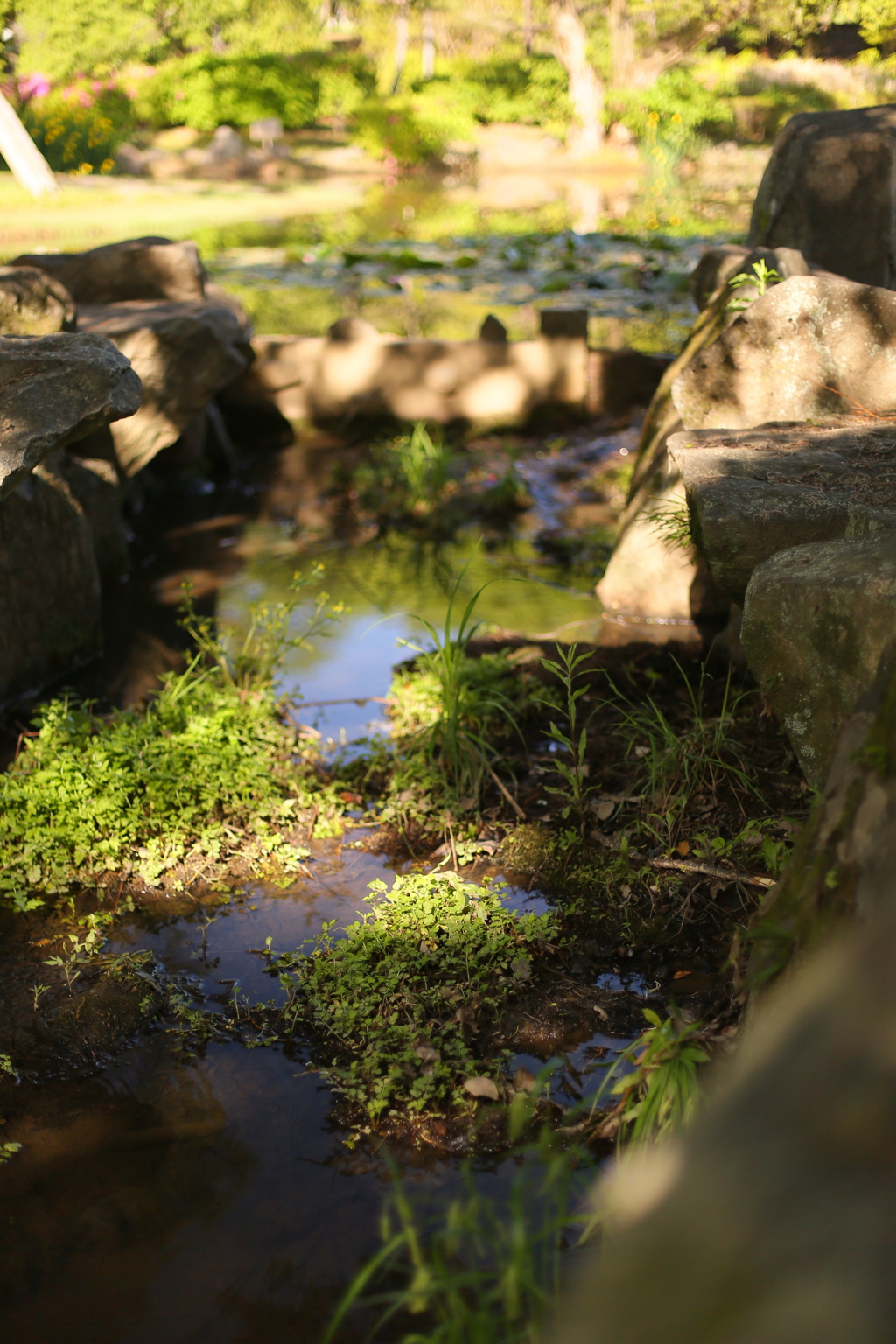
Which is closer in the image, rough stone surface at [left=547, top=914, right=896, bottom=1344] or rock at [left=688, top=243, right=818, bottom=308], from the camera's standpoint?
rough stone surface at [left=547, top=914, right=896, bottom=1344]

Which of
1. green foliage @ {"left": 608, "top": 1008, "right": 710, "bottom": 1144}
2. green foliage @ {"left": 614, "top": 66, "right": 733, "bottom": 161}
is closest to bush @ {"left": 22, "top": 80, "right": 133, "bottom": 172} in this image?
green foliage @ {"left": 614, "top": 66, "right": 733, "bottom": 161}

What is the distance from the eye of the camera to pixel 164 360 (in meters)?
5.88

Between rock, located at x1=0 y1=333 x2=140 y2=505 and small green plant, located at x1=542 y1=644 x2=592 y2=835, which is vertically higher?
rock, located at x1=0 y1=333 x2=140 y2=505

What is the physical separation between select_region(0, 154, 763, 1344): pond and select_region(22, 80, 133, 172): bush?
18722mm

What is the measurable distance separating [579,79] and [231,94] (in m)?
10.6

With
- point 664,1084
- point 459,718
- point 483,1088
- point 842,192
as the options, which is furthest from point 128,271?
point 664,1084

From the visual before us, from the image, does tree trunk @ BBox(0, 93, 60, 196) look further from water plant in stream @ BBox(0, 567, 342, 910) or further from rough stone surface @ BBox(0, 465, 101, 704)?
water plant in stream @ BBox(0, 567, 342, 910)

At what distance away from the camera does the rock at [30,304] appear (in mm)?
Result: 4684

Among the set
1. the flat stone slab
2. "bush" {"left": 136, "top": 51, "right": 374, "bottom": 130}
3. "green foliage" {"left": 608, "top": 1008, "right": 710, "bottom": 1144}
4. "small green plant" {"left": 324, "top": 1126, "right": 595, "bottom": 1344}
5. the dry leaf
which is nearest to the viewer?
"small green plant" {"left": 324, "top": 1126, "right": 595, "bottom": 1344}

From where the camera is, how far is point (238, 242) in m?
15.9

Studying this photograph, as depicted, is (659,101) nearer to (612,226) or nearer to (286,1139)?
(612,226)

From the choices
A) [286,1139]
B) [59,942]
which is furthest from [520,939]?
[59,942]

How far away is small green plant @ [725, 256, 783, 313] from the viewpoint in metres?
4.25

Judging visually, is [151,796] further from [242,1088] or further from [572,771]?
[572,771]
